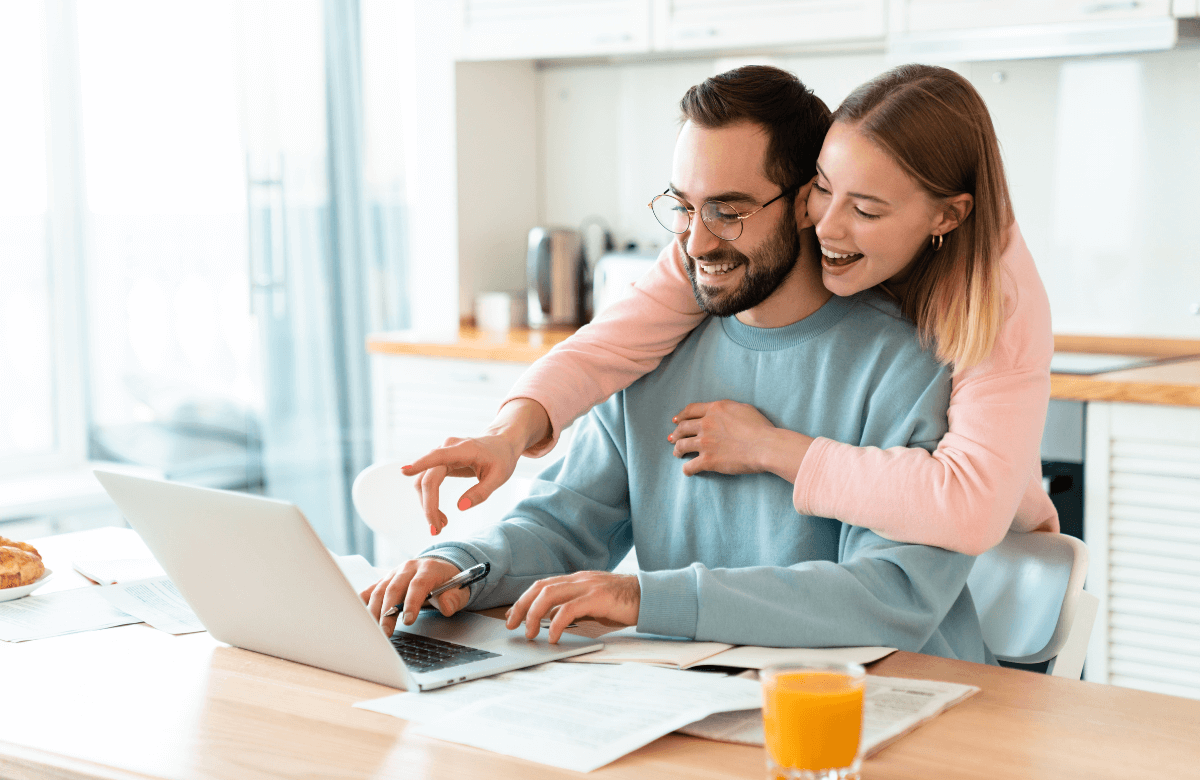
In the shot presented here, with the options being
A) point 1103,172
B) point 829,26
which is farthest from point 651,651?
point 1103,172

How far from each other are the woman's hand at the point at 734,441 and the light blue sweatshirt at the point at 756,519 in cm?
7

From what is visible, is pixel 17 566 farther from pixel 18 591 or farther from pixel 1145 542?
pixel 1145 542

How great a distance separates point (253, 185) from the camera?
3414 mm

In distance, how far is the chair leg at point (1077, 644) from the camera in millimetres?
1322

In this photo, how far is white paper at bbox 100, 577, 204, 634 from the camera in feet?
4.00

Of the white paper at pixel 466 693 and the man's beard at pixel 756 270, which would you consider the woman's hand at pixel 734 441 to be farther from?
the white paper at pixel 466 693

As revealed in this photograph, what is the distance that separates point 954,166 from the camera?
125cm

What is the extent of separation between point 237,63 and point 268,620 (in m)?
2.70

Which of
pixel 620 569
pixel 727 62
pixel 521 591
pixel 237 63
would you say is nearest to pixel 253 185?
pixel 237 63

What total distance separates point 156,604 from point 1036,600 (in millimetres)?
960

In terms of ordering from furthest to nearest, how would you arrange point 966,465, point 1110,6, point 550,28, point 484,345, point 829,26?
point 550,28 < point 484,345 < point 829,26 < point 1110,6 < point 966,465

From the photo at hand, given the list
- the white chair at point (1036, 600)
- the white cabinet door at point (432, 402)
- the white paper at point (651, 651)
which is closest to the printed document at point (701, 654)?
the white paper at point (651, 651)

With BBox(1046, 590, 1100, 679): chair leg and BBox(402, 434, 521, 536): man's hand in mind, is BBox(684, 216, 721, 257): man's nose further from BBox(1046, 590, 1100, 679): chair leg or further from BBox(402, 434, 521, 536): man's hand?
BBox(1046, 590, 1100, 679): chair leg

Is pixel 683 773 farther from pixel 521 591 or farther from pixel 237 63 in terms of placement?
pixel 237 63
